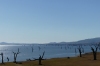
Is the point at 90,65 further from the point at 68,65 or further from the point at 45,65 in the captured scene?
the point at 45,65

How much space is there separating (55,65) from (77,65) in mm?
6788

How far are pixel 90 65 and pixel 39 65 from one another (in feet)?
50.9

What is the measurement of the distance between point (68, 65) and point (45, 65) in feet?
23.4

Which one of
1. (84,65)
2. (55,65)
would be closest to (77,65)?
(84,65)

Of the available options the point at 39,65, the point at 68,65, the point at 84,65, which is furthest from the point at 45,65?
the point at 84,65

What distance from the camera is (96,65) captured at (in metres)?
64.2

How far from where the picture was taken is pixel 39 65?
65.4 meters

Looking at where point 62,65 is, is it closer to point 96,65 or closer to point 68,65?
point 68,65

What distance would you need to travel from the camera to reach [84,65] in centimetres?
6469

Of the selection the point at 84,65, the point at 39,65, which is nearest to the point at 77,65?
the point at 84,65

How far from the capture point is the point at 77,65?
64.9 meters

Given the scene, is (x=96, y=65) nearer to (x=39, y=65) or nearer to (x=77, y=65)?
(x=77, y=65)

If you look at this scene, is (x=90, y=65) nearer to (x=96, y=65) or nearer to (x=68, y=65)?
(x=96, y=65)

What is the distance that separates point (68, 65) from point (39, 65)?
29.4 feet
